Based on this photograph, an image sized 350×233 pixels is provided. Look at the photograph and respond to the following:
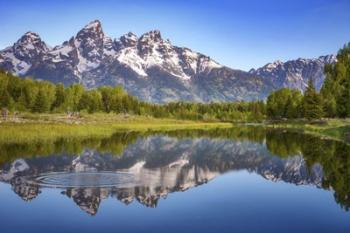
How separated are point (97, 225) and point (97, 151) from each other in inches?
1396

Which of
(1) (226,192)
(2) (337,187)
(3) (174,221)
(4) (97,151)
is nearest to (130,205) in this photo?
(3) (174,221)

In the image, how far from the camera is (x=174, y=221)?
21.8 meters

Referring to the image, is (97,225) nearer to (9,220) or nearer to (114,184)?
(9,220)

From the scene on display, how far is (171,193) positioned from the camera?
29.4 m

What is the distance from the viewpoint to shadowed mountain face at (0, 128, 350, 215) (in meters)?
28.8

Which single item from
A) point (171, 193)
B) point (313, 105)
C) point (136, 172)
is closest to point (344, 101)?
point (313, 105)

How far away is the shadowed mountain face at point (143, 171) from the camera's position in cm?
2880

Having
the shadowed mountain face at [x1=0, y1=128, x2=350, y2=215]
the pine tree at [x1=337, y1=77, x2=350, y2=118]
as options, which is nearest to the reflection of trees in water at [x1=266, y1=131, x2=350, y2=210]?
the shadowed mountain face at [x1=0, y1=128, x2=350, y2=215]

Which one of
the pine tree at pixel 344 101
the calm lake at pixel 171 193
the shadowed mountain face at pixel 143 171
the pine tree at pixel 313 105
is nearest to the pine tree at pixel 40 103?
the pine tree at pixel 313 105

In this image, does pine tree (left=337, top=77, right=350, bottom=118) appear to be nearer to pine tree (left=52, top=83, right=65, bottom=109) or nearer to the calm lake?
the calm lake

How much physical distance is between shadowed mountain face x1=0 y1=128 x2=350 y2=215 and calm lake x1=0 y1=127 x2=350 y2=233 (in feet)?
0.25

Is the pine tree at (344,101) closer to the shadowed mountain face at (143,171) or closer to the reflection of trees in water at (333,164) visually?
the reflection of trees in water at (333,164)

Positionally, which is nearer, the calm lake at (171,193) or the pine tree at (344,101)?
the calm lake at (171,193)

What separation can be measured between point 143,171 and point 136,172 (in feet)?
3.97
